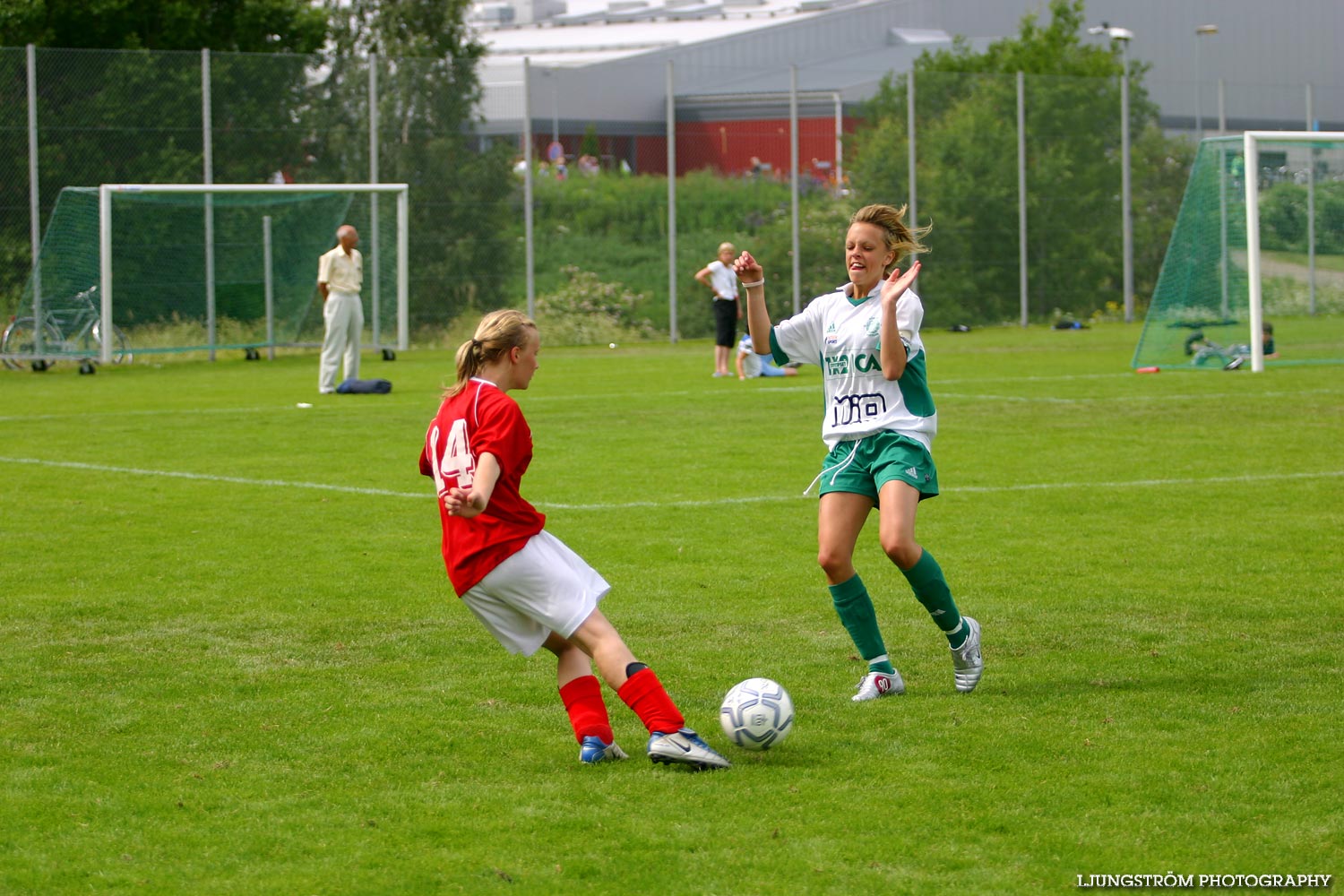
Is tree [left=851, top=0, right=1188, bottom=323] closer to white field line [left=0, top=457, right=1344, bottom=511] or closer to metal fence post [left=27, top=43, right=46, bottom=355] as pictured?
metal fence post [left=27, top=43, right=46, bottom=355]

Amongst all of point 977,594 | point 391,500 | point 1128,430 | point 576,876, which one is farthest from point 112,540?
point 1128,430

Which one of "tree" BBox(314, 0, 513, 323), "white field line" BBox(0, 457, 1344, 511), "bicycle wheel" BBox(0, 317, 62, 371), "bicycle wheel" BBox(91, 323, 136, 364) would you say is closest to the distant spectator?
"tree" BBox(314, 0, 513, 323)

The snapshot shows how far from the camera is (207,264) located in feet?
82.1

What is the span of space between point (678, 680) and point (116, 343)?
772 inches

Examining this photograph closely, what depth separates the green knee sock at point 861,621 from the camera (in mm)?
5918

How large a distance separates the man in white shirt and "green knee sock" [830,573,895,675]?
528 inches

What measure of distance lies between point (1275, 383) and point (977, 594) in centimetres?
1244

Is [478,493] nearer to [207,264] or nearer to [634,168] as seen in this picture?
[207,264]

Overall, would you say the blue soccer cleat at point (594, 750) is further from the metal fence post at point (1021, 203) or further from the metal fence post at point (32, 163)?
the metal fence post at point (1021, 203)

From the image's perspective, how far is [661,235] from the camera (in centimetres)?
3006

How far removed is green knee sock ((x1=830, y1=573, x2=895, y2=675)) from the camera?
5.92 meters

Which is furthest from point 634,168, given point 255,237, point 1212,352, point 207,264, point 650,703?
point 650,703

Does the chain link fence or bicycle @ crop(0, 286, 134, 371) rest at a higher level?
the chain link fence

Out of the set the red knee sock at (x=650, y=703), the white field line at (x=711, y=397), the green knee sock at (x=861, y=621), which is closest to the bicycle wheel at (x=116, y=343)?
the white field line at (x=711, y=397)
